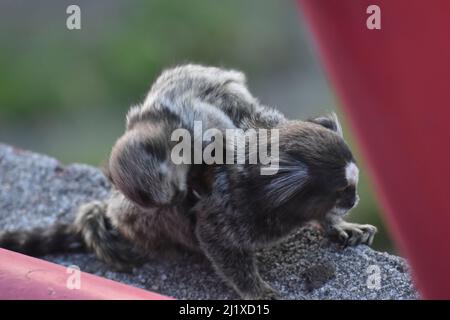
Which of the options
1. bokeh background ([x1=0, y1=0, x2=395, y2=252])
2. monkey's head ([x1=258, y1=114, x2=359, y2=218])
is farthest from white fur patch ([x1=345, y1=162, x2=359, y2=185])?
bokeh background ([x1=0, y1=0, x2=395, y2=252])

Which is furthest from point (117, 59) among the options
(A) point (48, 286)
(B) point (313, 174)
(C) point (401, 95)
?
(C) point (401, 95)

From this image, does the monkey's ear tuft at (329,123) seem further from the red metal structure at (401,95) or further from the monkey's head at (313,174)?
the red metal structure at (401,95)

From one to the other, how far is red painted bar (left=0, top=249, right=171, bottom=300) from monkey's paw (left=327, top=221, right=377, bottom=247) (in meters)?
0.70

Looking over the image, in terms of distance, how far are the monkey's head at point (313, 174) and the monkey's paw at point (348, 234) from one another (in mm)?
188

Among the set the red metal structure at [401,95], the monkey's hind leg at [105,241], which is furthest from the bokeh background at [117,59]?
the red metal structure at [401,95]

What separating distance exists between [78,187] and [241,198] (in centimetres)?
84

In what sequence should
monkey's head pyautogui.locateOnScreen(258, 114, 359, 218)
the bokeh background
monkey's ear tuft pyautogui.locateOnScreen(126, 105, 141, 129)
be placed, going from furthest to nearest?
1. the bokeh background
2. monkey's ear tuft pyautogui.locateOnScreen(126, 105, 141, 129)
3. monkey's head pyautogui.locateOnScreen(258, 114, 359, 218)

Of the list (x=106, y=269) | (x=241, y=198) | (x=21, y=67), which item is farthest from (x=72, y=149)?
(x=241, y=198)

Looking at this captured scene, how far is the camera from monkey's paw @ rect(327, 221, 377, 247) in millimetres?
2256

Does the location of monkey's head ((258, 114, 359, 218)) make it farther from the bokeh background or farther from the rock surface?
the bokeh background

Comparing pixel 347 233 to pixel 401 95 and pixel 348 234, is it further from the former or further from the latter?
pixel 401 95

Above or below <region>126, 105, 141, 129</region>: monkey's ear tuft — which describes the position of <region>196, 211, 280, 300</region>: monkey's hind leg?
below

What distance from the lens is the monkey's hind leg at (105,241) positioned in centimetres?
241

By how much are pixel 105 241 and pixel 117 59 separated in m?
2.38
